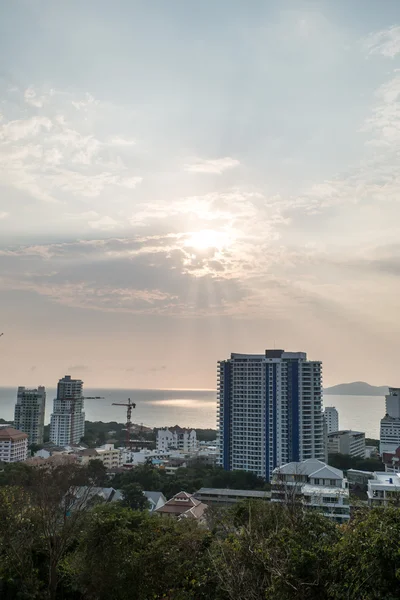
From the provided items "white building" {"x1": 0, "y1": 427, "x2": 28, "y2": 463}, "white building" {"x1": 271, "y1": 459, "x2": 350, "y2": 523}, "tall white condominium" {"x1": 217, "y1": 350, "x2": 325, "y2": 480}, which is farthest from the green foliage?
"white building" {"x1": 0, "y1": 427, "x2": 28, "y2": 463}

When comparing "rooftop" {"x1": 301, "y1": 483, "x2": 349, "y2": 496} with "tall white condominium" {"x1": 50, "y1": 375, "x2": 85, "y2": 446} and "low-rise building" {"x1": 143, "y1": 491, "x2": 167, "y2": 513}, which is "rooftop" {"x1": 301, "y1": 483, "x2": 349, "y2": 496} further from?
"tall white condominium" {"x1": 50, "y1": 375, "x2": 85, "y2": 446}

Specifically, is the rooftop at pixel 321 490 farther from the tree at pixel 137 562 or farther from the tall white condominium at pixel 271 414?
the tall white condominium at pixel 271 414

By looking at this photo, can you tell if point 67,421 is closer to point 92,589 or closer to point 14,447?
point 14,447

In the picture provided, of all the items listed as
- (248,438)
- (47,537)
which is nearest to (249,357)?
(248,438)

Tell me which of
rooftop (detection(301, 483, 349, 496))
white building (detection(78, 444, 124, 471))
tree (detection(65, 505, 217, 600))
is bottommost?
white building (detection(78, 444, 124, 471))

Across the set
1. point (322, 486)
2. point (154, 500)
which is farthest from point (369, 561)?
point (154, 500)

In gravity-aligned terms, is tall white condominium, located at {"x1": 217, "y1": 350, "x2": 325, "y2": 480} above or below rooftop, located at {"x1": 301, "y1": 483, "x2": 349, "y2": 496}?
above
